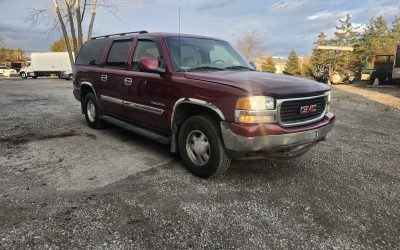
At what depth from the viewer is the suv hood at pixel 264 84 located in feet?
12.2

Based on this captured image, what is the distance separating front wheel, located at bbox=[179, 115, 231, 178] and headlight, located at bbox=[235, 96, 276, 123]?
46cm

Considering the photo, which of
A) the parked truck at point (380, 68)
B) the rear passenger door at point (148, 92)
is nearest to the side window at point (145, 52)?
the rear passenger door at point (148, 92)

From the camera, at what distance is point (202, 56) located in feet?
16.5

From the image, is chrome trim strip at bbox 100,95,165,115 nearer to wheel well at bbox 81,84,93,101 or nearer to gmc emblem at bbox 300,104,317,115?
wheel well at bbox 81,84,93,101

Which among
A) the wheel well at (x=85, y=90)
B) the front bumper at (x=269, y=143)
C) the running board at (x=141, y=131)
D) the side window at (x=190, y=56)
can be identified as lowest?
the running board at (x=141, y=131)

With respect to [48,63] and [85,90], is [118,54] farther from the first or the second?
[48,63]

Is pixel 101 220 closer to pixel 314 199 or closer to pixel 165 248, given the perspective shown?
pixel 165 248

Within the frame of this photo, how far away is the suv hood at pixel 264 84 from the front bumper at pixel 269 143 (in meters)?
0.43

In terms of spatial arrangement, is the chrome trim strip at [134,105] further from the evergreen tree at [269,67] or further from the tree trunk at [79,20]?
the evergreen tree at [269,67]

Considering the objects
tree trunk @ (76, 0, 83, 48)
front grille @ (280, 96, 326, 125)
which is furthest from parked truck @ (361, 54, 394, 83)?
front grille @ (280, 96, 326, 125)

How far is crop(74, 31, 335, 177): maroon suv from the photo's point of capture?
3717 mm

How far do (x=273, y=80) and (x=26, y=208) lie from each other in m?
3.07

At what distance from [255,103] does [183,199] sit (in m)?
1.32

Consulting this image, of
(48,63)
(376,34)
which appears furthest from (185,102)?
(376,34)
